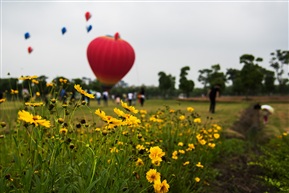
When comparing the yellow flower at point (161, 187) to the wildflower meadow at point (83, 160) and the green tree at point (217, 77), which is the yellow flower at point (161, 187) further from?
the green tree at point (217, 77)

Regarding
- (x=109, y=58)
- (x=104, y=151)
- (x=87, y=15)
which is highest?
(x=87, y=15)

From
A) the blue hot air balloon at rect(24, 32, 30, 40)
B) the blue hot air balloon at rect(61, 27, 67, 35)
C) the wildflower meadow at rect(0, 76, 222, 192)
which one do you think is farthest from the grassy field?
the blue hot air balloon at rect(61, 27, 67, 35)

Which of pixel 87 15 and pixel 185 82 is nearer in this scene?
pixel 87 15

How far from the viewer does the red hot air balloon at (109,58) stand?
18.6 metres

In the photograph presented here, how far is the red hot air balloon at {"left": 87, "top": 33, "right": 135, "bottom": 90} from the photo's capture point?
18609mm

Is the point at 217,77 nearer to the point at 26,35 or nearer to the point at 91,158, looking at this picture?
the point at 26,35

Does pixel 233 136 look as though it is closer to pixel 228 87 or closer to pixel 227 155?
pixel 227 155

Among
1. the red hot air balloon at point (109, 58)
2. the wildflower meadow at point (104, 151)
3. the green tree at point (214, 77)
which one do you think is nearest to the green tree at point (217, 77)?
the green tree at point (214, 77)

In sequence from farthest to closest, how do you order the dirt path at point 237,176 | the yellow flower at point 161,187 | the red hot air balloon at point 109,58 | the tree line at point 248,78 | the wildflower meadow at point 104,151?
the tree line at point 248,78, the red hot air balloon at point 109,58, the dirt path at point 237,176, the wildflower meadow at point 104,151, the yellow flower at point 161,187

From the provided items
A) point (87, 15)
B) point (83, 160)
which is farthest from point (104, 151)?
point (87, 15)

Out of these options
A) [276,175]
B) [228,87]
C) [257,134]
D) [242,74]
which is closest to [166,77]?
[242,74]

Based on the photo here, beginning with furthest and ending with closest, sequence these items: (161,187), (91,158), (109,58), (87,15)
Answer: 1. (87,15)
2. (109,58)
3. (91,158)
4. (161,187)

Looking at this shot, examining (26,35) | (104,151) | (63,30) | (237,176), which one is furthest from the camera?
(63,30)

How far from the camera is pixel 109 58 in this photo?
727 inches
